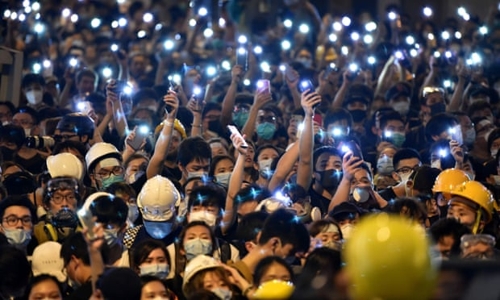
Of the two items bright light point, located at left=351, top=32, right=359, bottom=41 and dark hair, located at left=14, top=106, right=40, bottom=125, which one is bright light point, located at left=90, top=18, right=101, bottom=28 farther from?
dark hair, located at left=14, top=106, right=40, bottom=125

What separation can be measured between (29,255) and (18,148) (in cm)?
279

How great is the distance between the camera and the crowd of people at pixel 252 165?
271 inches

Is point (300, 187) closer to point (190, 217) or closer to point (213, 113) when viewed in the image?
point (190, 217)

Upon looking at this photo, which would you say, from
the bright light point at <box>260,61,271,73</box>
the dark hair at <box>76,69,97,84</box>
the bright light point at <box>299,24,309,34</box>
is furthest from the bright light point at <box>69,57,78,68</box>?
the bright light point at <box>299,24,309,34</box>

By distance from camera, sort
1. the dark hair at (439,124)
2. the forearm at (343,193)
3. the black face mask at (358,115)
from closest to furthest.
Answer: the forearm at (343,193)
the dark hair at (439,124)
the black face mask at (358,115)

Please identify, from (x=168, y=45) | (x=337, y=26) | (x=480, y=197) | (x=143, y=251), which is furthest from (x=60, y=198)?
(x=337, y=26)

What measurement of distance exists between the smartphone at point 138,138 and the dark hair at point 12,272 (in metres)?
3.37

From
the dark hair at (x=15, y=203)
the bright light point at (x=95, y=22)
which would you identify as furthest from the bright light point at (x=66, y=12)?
the dark hair at (x=15, y=203)

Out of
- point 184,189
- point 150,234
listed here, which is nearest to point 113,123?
point 184,189

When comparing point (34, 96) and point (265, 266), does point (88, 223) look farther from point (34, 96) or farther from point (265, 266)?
point (34, 96)

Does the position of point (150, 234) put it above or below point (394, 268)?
above

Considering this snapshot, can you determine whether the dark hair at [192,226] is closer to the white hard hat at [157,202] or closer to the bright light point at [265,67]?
the white hard hat at [157,202]

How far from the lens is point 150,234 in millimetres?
8508

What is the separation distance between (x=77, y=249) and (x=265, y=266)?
122cm
